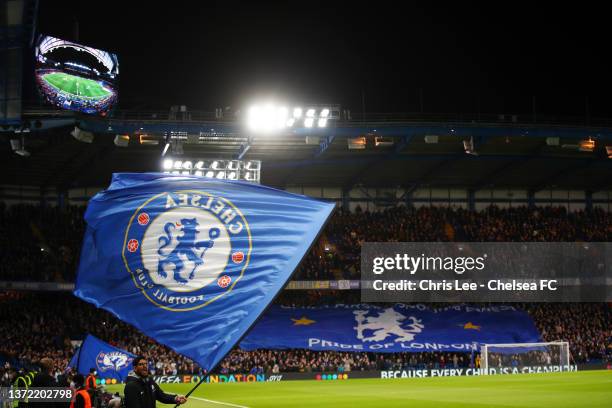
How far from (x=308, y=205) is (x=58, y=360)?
1406 inches

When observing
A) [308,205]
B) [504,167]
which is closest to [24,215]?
[504,167]

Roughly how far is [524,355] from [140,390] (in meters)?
41.7

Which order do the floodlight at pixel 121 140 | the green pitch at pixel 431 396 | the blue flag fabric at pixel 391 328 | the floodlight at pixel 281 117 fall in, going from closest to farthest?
the green pitch at pixel 431 396, the floodlight at pixel 281 117, the floodlight at pixel 121 140, the blue flag fabric at pixel 391 328

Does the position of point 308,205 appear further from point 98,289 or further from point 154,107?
point 154,107

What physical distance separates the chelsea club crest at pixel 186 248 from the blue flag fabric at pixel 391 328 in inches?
1581

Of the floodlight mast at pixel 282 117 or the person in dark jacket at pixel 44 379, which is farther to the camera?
the floodlight mast at pixel 282 117

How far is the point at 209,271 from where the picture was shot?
9.91m

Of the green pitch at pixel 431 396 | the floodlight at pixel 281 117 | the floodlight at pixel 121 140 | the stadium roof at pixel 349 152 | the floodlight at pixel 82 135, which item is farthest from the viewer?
the stadium roof at pixel 349 152

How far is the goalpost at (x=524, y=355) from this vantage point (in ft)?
155

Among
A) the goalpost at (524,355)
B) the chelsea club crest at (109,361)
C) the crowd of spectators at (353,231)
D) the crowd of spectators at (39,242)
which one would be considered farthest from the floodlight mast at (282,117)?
the chelsea club crest at (109,361)

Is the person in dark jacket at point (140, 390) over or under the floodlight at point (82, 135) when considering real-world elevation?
under

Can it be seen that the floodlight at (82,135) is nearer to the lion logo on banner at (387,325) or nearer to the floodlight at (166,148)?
the floodlight at (166,148)

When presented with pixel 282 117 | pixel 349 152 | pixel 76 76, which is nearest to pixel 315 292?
pixel 349 152

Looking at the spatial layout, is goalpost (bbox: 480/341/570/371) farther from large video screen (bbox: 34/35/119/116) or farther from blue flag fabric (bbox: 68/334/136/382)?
large video screen (bbox: 34/35/119/116)
